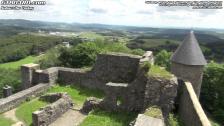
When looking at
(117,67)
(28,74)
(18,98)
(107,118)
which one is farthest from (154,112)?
(28,74)

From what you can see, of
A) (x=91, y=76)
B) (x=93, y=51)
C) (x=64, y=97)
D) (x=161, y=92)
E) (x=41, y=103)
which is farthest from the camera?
(x=93, y=51)

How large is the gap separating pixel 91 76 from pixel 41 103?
4.74m

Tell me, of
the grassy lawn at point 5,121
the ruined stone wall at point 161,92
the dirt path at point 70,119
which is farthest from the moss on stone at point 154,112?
the grassy lawn at point 5,121

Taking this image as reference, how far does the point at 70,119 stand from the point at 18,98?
15.9ft

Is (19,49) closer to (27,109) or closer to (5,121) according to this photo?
(27,109)

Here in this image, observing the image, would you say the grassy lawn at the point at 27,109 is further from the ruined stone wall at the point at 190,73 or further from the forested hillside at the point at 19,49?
→ the forested hillside at the point at 19,49

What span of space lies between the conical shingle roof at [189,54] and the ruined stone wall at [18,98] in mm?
10666

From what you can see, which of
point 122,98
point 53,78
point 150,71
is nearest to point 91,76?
point 53,78

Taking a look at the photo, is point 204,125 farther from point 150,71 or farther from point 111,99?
point 111,99

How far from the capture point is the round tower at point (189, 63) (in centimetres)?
2044

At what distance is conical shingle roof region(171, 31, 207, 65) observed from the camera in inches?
805

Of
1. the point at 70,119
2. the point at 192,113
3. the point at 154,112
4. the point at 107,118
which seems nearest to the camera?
the point at 192,113

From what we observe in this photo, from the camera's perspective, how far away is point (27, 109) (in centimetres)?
1714

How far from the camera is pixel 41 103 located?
18016 millimetres
